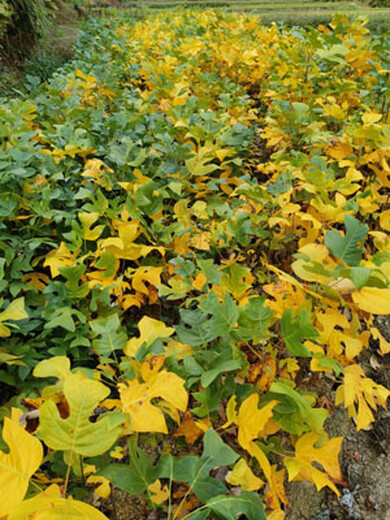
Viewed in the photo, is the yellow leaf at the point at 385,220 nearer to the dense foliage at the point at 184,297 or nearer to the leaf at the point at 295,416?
the dense foliage at the point at 184,297

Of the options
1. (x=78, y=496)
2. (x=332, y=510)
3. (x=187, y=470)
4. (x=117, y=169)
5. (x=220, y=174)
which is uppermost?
(x=117, y=169)

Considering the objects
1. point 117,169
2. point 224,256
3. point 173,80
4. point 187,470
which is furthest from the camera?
point 173,80

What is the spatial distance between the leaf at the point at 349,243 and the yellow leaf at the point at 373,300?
3.7 inches

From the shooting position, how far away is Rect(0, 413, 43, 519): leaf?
653mm

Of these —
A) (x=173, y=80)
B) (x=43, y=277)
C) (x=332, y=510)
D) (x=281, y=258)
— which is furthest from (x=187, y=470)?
(x=173, y=80)

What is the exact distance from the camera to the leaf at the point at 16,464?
653mm

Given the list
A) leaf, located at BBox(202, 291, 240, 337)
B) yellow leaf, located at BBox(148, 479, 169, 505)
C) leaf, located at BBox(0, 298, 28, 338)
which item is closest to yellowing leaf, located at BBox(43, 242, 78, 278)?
leaf, located at BBox(0, 298, 28, 338)

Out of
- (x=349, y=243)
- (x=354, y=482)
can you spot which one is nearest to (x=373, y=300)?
(x=349, y=243)

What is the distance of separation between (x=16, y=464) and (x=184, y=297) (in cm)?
121

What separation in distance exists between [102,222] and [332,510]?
1.42m

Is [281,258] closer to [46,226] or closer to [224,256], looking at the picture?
[224,256]

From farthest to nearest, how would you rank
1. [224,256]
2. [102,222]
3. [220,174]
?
[220,174] < [224,256] < [102,222]

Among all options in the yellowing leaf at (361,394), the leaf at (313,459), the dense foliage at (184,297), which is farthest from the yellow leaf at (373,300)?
the leaf at (313,459)

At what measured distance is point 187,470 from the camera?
0.85 m
